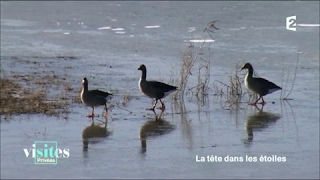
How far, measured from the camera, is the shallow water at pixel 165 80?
10.4m

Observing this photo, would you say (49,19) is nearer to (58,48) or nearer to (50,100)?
(58,48)

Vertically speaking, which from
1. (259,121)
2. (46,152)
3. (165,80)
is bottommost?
(46,152)

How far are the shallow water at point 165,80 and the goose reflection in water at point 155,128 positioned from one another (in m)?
0.01

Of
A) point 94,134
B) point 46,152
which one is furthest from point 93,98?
point 46,152

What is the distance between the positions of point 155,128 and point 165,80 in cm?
425

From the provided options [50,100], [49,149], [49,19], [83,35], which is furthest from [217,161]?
[49,19]

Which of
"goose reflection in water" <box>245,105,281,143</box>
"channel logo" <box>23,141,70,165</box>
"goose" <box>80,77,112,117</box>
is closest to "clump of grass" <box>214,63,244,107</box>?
"goose reflection in water" <box>245,105,281,143</box>

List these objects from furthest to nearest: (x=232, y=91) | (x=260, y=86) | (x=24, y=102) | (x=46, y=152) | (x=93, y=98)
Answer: (x=232, y=91)
(x=260, y=86)
(x=24, y=102)
(x=93, y=98)
(x=46, y=152)

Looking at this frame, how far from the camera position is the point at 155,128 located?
495 inches

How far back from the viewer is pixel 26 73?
17688mm

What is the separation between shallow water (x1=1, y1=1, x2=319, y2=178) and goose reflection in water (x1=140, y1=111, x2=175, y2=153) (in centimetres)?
1

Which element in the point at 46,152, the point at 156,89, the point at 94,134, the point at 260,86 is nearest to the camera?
the point at 46,152

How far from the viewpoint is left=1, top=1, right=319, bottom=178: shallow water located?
34.0 ft

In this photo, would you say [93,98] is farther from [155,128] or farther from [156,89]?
[155,128]
